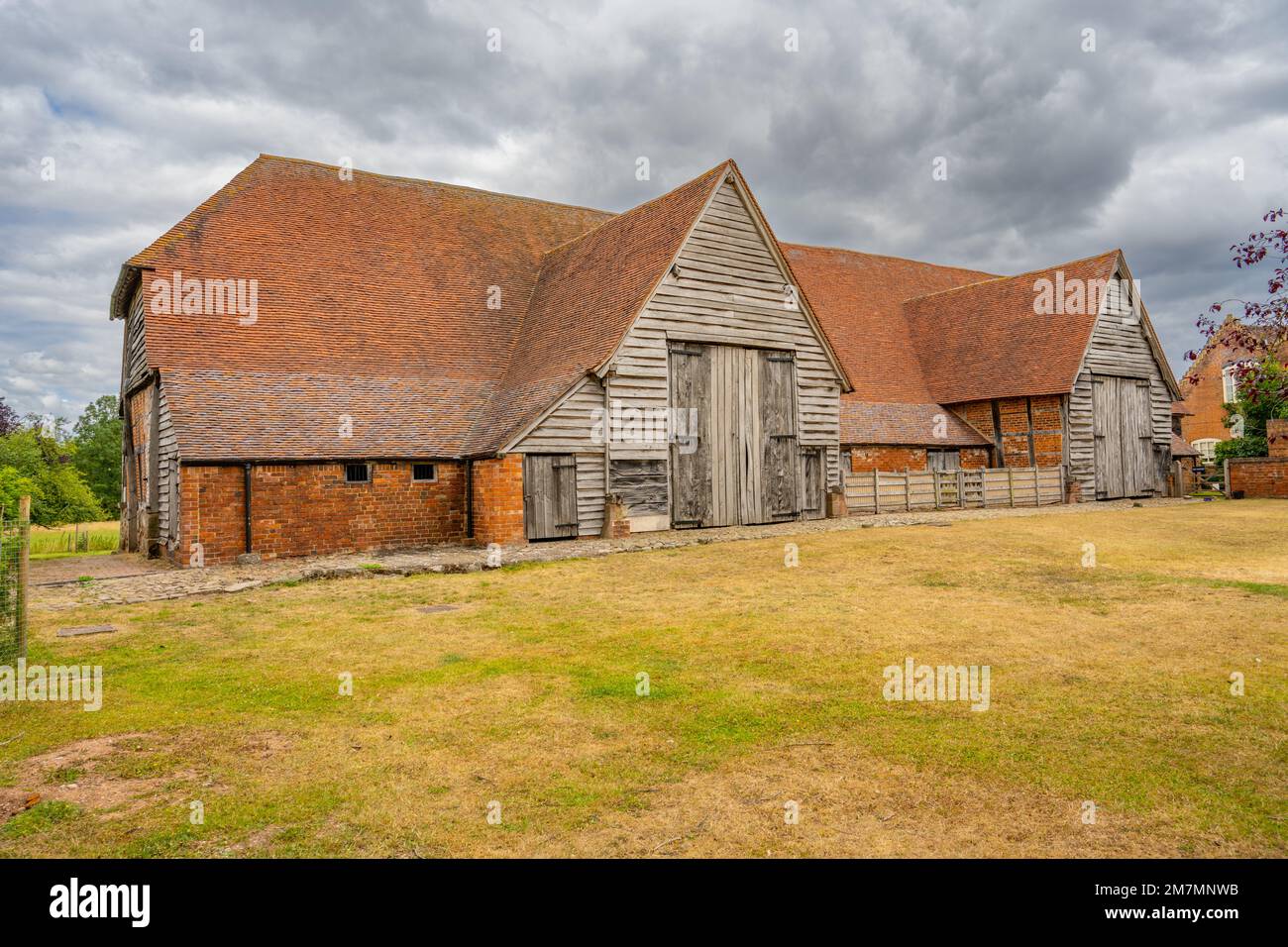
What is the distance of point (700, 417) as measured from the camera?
2189cm

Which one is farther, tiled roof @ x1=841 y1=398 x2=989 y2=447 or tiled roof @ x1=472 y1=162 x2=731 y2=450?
tiled roof @ x1=841 y1=398 x2=989 y2=447

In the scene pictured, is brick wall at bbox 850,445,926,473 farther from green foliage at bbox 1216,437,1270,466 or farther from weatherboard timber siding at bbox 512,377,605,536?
green foliage at bbox 1216,437,1270,466

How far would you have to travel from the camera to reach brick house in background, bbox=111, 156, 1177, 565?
18812mm

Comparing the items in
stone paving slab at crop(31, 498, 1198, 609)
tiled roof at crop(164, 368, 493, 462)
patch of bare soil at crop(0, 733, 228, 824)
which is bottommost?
patch of bare soil at crop(0, 733, 228, 824)

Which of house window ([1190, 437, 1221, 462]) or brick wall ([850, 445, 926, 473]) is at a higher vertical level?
house window ([1190, 437, 1221, 462])

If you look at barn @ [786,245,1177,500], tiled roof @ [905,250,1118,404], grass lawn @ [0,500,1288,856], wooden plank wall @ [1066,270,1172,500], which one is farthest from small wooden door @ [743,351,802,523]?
wooden plank wall @ [1066,270,1172,500]

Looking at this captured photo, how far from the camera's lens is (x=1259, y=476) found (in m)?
31.8

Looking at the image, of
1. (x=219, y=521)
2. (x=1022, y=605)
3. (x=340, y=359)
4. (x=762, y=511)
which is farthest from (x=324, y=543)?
(x=1022, y=605)

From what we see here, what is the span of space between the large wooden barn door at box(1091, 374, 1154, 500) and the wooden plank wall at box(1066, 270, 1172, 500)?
36 cm

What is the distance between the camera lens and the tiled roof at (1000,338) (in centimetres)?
3025

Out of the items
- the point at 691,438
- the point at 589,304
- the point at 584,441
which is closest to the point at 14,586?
the point at 584,441

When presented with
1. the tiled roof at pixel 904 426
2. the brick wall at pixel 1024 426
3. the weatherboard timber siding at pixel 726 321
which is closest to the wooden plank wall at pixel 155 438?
the weatherboard timber siding at pixel 726 321

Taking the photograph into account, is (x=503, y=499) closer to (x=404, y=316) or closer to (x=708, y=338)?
(x=708, y=338)

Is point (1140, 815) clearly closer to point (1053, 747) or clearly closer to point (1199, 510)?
point (1053, 747)
